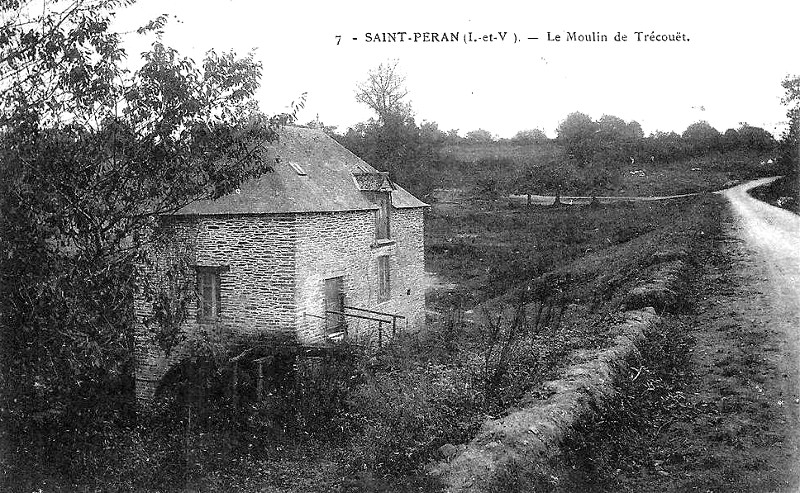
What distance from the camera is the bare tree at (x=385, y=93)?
142 ft

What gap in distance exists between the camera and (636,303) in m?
16.7

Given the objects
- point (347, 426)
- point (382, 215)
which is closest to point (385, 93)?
point (382, 215)

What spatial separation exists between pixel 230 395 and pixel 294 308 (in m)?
2.83

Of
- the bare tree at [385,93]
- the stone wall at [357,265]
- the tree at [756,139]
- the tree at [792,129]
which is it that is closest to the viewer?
the stone wall at [357,265]

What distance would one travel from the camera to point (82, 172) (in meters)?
10.6

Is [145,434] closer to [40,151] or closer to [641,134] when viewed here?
[40,151]

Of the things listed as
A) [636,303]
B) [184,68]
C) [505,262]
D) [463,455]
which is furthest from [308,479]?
[505,262]

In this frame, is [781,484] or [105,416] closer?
[781,484]

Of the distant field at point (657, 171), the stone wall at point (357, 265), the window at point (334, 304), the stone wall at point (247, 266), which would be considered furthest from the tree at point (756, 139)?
the stone wall at point (247, 266)

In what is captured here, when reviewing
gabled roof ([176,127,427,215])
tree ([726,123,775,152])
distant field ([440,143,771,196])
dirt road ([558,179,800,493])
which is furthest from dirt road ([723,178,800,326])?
tree ([726,123,775,152])

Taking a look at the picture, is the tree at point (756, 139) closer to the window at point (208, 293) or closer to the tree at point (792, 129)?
the tree at point (792, 129)

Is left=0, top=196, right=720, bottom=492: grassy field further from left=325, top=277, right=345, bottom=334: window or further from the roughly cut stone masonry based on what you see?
the roughly cut stone masonry

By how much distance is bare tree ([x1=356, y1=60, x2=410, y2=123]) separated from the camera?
142ft

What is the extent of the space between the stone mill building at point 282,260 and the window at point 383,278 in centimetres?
54
